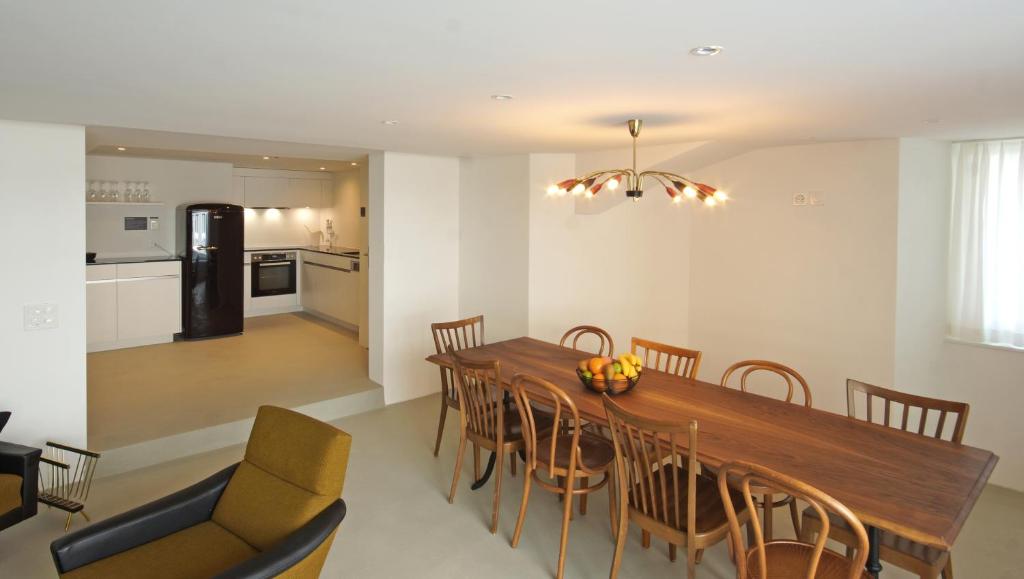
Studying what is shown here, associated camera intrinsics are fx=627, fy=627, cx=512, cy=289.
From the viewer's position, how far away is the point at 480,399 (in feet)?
11.4

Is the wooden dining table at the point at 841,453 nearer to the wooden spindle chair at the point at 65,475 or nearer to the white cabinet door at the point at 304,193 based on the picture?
the wooden spindle chair at the point at 65,475

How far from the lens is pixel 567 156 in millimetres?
5180

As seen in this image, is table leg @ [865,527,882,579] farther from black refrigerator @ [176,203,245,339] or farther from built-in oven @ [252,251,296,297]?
built-in oven @ [252,251,296,297]

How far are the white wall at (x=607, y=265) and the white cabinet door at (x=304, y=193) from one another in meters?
4.82

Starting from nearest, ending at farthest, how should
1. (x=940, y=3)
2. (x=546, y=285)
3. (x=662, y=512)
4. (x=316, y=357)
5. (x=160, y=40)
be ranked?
(x=940, y=3) → (x=160, y=40) → (x=662, y=512) → (x=546, y=285) → (x=316, y=357)

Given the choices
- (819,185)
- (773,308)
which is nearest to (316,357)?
(773,308)

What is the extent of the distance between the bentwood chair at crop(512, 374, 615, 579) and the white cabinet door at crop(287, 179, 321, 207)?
643 cm

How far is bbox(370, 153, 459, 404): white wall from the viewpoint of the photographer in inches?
211

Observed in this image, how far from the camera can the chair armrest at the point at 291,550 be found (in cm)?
202

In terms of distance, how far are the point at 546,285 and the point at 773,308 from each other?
5.86 feet

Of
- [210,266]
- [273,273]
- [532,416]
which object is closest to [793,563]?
[532,416]

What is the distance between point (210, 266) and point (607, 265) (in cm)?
456

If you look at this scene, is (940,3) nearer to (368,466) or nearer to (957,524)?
(957,524)

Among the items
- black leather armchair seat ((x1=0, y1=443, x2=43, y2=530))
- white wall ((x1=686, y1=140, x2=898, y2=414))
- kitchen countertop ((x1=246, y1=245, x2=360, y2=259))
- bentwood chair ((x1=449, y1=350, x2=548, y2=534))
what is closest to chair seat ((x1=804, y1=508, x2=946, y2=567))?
bentwood chair ((x1=449, y1=350, x2=548, y2=534))
